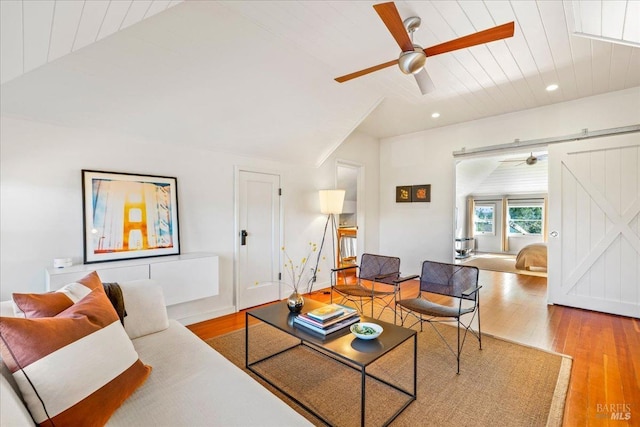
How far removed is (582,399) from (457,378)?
758 millimetres

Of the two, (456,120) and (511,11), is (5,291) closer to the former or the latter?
(511,11)

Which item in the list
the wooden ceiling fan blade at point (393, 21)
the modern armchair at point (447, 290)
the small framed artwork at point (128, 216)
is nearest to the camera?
the wooden ceiling fan blade at point (393, 21)

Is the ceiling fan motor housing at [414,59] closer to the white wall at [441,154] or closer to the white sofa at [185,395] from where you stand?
the white sofa at [185,395]

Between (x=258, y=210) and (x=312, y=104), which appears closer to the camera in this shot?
(x=312, y=104)

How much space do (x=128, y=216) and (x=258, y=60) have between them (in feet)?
6.26

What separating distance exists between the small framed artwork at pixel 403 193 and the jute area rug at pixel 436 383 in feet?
10.1

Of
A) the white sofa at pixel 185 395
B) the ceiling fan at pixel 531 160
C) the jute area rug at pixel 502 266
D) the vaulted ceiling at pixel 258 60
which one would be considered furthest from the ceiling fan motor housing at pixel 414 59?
the jute area rug at pixel 502 266

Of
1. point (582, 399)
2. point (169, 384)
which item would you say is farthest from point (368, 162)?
point (169, 384)

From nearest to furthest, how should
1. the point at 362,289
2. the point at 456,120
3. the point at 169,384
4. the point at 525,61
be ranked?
1. the point at 169,384
2. the point at 525,61
3. the point at 362,289
4. the point at 456,120

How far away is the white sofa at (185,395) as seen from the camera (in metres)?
1.12

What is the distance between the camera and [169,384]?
53.7 inches

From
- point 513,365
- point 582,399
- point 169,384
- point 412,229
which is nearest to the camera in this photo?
point 169,384

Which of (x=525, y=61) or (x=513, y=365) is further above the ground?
(x=525, y=61)

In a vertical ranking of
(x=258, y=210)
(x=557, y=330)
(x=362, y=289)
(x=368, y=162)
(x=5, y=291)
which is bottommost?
(x=557, y=330)
